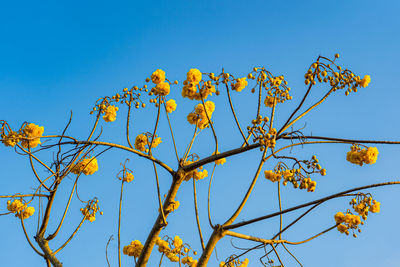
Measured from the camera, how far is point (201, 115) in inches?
163

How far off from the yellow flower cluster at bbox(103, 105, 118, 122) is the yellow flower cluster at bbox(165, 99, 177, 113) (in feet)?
2.11

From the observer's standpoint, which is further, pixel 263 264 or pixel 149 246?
pixel 263 264

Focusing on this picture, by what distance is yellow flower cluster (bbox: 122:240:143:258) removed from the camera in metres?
4.53

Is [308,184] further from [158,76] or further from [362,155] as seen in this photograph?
[158,76]

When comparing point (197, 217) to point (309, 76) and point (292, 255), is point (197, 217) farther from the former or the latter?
point (309, 76)

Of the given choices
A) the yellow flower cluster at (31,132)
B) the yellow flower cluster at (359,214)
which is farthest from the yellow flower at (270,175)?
the yellow flower cluster at (31,132)

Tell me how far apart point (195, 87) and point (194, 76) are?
13cm

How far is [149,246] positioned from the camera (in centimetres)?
363

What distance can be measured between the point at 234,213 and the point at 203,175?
97cm

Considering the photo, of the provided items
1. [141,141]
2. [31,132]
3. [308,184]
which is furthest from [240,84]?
[31,132]

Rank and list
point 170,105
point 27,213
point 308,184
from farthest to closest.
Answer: point 27,213 < point 170,105 < point 308,184

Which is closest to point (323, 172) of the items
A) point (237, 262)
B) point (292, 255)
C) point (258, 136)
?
point (258, 136)

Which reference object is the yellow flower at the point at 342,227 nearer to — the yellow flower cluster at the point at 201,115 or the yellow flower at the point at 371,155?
the yellow flower at the point at 371,155

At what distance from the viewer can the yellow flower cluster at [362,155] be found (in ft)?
12.3
